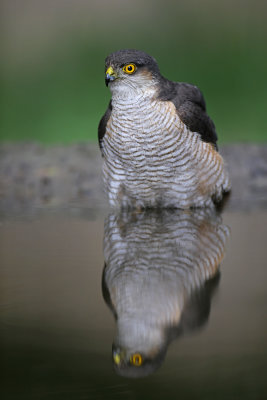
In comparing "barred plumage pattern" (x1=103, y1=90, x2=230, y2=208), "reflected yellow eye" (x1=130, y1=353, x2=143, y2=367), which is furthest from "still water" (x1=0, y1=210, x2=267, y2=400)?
"barred plumage pattern" (x1=103, y1=90, x2=230, y2=208)

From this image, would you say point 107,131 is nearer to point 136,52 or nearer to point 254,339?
point 136,52

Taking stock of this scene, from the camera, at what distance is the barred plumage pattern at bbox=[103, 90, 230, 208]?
14.8 ft

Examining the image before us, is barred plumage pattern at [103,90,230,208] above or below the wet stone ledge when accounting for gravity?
above

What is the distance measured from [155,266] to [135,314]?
748 millimetres

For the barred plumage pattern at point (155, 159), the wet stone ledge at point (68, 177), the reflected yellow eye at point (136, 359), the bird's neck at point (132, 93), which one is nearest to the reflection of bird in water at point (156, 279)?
the reflected yellow eye at point (136, 359)

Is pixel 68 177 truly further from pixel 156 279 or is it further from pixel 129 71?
pixel 156 279

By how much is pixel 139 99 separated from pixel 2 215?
137 centimetres

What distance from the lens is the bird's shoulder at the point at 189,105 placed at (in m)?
4.61

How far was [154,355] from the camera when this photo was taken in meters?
2.06

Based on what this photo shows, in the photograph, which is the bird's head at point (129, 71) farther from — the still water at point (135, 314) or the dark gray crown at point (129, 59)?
the still water at point (135, 314)

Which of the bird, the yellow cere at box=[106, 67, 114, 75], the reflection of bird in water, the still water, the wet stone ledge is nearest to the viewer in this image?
the still water

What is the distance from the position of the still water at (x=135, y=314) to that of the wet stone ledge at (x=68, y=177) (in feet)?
4.22

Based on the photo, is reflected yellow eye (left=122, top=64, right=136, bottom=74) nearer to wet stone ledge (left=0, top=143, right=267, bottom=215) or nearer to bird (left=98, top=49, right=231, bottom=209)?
bird (left=98, top=49, right=231, bottom=209)

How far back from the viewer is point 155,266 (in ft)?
10.5
